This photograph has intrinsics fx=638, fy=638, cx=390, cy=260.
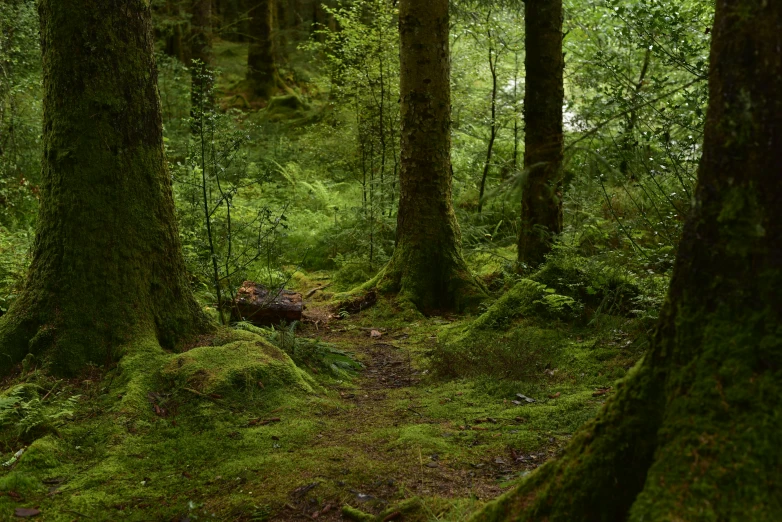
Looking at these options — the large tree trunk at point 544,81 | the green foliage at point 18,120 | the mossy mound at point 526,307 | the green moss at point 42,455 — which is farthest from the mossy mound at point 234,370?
the green foliage at point 18,120

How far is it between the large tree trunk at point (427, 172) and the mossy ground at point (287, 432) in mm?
2533

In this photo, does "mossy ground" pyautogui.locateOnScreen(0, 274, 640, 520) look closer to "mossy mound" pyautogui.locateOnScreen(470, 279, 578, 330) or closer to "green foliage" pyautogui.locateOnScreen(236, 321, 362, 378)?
"green foliage" pyautogui.locateOnScreen(236, 321, 362, 378)

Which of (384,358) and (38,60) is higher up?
(38,60)

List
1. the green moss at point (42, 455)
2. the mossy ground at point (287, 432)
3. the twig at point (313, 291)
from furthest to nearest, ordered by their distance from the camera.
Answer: the twig at point (313, 291)
the green moss at point (42, 455)
the mossy ground at point (287, 432)

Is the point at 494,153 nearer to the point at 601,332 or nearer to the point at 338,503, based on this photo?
the point at 601,332

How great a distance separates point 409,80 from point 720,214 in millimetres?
7196

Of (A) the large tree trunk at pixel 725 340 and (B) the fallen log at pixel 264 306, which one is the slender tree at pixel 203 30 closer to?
(B) the fallen log at pixel 264 306

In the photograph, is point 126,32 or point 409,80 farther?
point 409,80

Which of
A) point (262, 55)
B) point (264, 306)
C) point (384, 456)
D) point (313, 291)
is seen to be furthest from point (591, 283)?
point (262, 55)

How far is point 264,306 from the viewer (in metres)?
7.59

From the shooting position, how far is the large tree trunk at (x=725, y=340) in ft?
6.37

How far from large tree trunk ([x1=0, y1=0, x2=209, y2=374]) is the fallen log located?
7.58 feet

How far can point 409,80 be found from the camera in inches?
347

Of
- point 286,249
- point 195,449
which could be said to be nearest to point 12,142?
point 286,249
